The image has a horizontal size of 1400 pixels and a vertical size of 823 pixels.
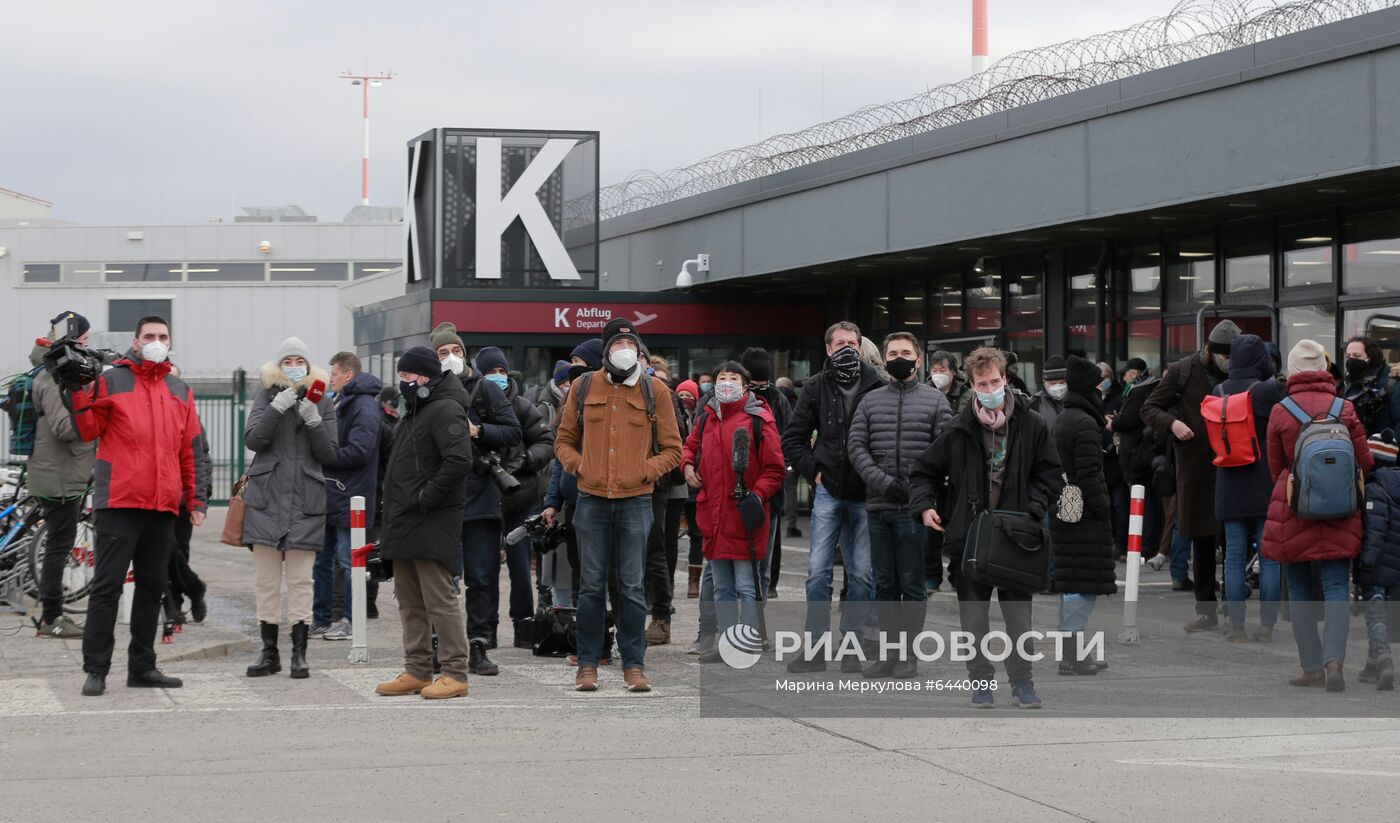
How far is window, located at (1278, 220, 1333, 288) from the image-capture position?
15562 mm

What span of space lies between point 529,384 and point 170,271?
39010 millimetres

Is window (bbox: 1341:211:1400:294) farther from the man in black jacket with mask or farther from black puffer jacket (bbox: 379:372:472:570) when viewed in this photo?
black puffer jacket (bbox: 379:372:472:570)

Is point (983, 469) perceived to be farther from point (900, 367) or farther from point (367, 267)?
point (367, 267)

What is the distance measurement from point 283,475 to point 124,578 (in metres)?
1.02

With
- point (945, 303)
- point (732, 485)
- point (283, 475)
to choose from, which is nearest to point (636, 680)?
point (732, 485)

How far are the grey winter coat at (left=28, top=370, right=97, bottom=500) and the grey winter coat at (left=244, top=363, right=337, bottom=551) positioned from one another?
243 cm

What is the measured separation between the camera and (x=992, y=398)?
27.7 ft

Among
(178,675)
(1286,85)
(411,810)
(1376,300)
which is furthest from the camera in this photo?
(1376,300)

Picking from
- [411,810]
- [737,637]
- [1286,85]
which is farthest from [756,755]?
[1286,85]

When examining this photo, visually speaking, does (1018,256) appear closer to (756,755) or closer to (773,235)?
(773,235)

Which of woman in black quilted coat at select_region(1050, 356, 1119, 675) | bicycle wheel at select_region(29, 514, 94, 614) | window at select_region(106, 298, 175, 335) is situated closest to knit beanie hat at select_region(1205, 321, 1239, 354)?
woman in black quilted coat at select_region(1050, 356, 1119, 675)

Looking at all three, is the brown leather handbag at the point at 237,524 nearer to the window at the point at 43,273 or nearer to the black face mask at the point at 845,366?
the black face mask at the point at 845,366

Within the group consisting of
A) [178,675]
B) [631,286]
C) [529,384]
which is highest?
[631,286]

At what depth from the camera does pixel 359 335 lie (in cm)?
2662
